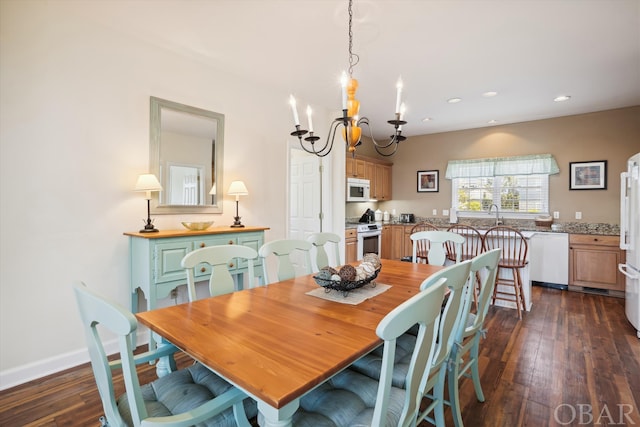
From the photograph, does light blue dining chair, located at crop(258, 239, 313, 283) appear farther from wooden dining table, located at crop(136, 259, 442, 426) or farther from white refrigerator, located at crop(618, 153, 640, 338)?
white refrigerator, located at crop(618, 153, 640, 338)

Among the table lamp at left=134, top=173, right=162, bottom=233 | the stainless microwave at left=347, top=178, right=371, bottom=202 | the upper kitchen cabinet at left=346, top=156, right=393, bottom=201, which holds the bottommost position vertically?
the table lamp at left=134, top=173, right=162, bottom=233

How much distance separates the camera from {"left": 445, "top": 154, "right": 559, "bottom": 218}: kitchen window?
16.8ft

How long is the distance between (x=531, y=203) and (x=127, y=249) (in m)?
5.75

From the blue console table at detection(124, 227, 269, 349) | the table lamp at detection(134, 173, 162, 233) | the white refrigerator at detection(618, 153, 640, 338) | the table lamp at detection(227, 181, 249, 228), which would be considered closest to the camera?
the blue console table at detection(124, 227, 269, 349)

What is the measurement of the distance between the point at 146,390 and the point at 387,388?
100 centimetres

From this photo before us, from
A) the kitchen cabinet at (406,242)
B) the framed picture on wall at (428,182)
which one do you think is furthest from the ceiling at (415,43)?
the kitchen cabinet at (406,242)

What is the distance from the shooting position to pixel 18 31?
2166 millimetres

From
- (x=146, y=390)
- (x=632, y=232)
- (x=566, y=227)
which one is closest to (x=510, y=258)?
(x=632, y=232)

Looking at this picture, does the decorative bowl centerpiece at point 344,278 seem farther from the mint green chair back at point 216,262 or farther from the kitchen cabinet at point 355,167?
the kitchen cabinet at point 355,167

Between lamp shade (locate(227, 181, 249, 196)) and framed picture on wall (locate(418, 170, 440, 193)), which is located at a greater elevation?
framed picture on wall (locate(418, 170, 440, 193))

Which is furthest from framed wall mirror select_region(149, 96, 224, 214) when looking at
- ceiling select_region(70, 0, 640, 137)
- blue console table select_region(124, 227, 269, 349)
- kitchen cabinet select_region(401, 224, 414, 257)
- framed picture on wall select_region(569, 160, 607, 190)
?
framed picture on wall select_region(569, 160, 607, 190)

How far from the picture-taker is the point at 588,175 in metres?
4.73

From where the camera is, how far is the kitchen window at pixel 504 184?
5109 millimetres

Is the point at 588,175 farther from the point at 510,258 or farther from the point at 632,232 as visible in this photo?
the point at 510,258
